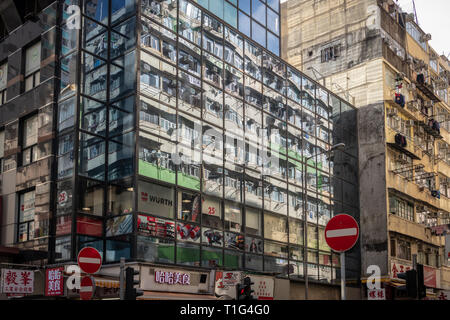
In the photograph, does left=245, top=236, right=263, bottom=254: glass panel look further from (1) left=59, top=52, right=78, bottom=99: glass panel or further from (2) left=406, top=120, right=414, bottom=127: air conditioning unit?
(2) left=406, top=120, right=414, bottom=127: air conditioning unit

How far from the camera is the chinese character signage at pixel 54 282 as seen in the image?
2423cm

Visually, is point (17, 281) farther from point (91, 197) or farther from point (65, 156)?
point (65, 156)

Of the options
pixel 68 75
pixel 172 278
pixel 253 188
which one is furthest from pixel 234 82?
pixel 172 278

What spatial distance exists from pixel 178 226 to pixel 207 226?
2.01 m

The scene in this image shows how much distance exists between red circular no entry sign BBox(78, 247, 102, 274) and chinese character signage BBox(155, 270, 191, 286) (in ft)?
30.8

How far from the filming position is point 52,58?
2756cm

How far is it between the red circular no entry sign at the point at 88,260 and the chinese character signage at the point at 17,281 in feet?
30.9

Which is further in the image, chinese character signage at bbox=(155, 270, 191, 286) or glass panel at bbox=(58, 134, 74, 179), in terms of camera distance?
glass panel at bbox=(58, 134, 74, 179)

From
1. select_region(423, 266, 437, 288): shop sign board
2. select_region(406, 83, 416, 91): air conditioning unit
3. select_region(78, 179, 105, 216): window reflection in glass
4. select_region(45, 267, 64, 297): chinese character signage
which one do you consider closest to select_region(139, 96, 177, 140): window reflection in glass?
select_region(78, 179, 105, 216): window reflection in glass

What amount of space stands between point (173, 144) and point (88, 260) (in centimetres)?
1225

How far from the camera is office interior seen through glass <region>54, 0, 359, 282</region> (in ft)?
83.8

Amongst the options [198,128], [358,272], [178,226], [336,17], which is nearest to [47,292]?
[178,226]

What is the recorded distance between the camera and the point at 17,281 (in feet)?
77.6

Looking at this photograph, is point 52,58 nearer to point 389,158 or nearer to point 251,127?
point 251,127
